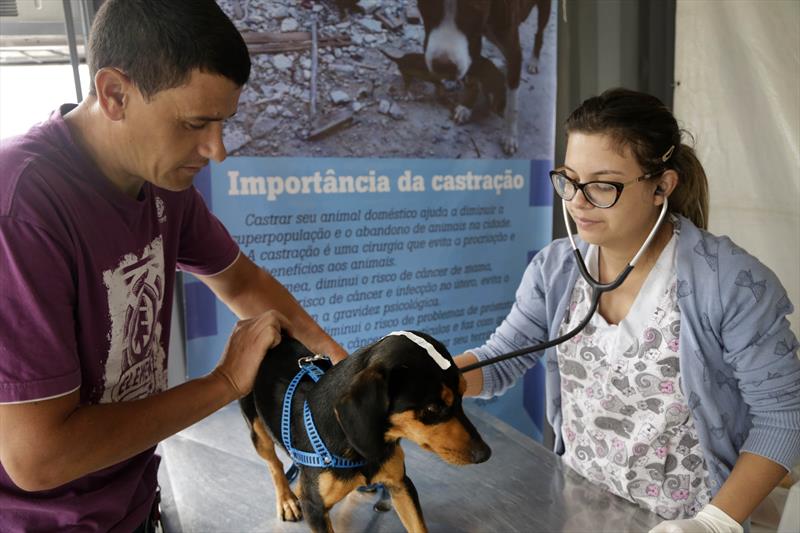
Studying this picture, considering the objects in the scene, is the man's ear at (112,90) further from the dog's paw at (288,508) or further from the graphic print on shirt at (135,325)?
the dog's paw at (288,508)

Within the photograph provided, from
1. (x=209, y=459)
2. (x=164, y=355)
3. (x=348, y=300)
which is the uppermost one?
(x=164, y=355)

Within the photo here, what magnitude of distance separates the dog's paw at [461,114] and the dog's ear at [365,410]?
5.19ft

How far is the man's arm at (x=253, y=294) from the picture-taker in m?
1.27

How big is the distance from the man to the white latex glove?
0.76 m

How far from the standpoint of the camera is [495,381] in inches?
57.8

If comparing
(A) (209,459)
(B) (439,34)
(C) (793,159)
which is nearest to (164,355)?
(A) (209,459)

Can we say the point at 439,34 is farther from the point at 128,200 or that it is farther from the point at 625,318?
the point at 128,200

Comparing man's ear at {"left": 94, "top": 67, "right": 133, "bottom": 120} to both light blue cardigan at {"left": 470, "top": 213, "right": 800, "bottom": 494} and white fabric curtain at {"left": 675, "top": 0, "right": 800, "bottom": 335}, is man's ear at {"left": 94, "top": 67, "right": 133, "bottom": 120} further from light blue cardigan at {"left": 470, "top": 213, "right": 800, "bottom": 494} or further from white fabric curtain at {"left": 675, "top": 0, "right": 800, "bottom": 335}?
white fabric curtain at {"left": 675, "top": 0, "right": 800, "bottom": 335}

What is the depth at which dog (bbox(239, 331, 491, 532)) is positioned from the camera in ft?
2.93

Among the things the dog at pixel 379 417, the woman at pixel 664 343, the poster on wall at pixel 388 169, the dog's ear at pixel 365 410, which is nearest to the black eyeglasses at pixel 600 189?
the woman at pixel 664 343

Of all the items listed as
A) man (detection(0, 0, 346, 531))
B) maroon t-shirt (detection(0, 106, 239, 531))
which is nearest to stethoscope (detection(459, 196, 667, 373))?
man (detection(0, 0, 346, 531))

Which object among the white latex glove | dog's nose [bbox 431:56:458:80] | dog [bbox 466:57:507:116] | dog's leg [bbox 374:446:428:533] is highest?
dog's nose [bbox 431:56:458:80]

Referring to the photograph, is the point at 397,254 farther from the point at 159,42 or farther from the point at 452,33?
the point at 159,42

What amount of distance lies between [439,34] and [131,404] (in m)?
1.78
